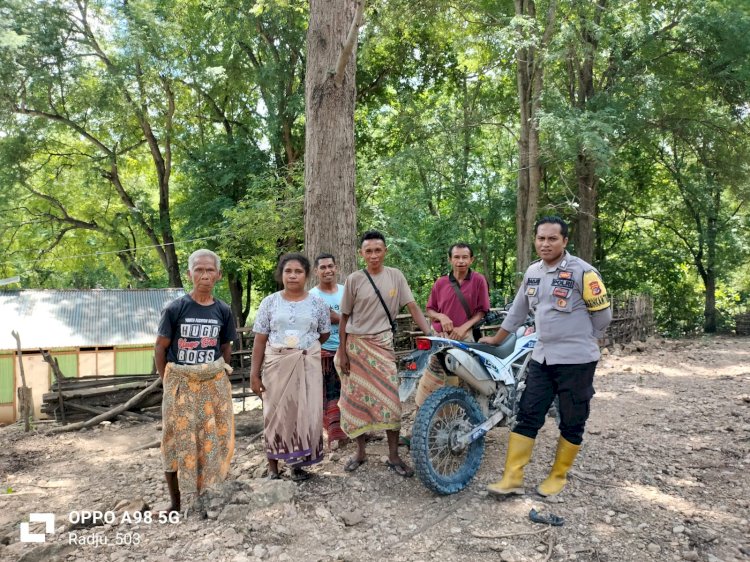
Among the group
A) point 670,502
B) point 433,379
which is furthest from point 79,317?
point 670,502

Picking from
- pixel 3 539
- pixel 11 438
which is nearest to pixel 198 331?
pixel 3 539

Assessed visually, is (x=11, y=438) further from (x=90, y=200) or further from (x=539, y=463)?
(x=90, y=200)

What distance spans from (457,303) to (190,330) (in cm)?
214

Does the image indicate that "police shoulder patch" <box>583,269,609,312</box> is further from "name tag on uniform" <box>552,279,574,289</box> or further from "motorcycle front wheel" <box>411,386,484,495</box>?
"motorcycle front wheel" <box>411,386,484,495</box>

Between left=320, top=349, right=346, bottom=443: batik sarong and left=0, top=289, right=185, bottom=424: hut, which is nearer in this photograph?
left=320, top=349, right=346, bottom=443: batik sarong

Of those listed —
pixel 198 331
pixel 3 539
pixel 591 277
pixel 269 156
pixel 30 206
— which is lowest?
pixel 3 539

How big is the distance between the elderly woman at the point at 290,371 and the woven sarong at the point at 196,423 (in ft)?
1.03

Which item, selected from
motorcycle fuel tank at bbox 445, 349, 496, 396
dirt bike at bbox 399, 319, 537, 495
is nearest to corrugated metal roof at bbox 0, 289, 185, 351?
dirt bike at bbox 399, 319, 537, 495

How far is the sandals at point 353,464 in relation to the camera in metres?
Result: 3.89

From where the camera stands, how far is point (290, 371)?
11.7ft

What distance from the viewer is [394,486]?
3641 millimetres

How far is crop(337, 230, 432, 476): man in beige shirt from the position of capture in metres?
3.79

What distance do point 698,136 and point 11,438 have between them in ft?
51.0

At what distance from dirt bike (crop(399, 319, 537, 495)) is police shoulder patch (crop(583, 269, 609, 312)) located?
2.53ft
